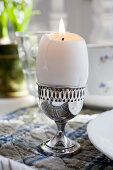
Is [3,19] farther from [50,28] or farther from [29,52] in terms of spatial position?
[29,52]

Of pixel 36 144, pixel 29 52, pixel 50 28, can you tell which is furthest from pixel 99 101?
pixel 50 28

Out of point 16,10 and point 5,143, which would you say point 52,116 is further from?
point 16,10

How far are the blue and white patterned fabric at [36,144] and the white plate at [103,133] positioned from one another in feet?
0.12

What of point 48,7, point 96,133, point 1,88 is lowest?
point 1,88

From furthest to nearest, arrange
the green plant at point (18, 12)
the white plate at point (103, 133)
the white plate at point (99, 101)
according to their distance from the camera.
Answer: the green plant at point (18, 12)
the white plate at point (99, 101)
the white plate at point (103, 133)

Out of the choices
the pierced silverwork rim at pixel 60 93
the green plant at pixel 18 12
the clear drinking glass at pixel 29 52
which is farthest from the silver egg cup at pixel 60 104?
the green plant at pixel 18 12

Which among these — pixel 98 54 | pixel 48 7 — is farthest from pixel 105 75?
pixel 48 7

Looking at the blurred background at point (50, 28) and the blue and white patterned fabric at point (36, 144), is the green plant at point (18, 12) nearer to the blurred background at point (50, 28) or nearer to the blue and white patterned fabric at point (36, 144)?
the blurred background at point (50, 28)

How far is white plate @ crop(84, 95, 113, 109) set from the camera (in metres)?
0.86

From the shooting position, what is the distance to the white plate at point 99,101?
0.86 meters

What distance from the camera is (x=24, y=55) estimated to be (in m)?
0.78

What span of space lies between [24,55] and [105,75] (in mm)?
224

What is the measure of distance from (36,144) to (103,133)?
0.14 meters

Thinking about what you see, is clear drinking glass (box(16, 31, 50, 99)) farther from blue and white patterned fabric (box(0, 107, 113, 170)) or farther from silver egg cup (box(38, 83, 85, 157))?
silver egg cup (box(38, 83, 85, 157))
